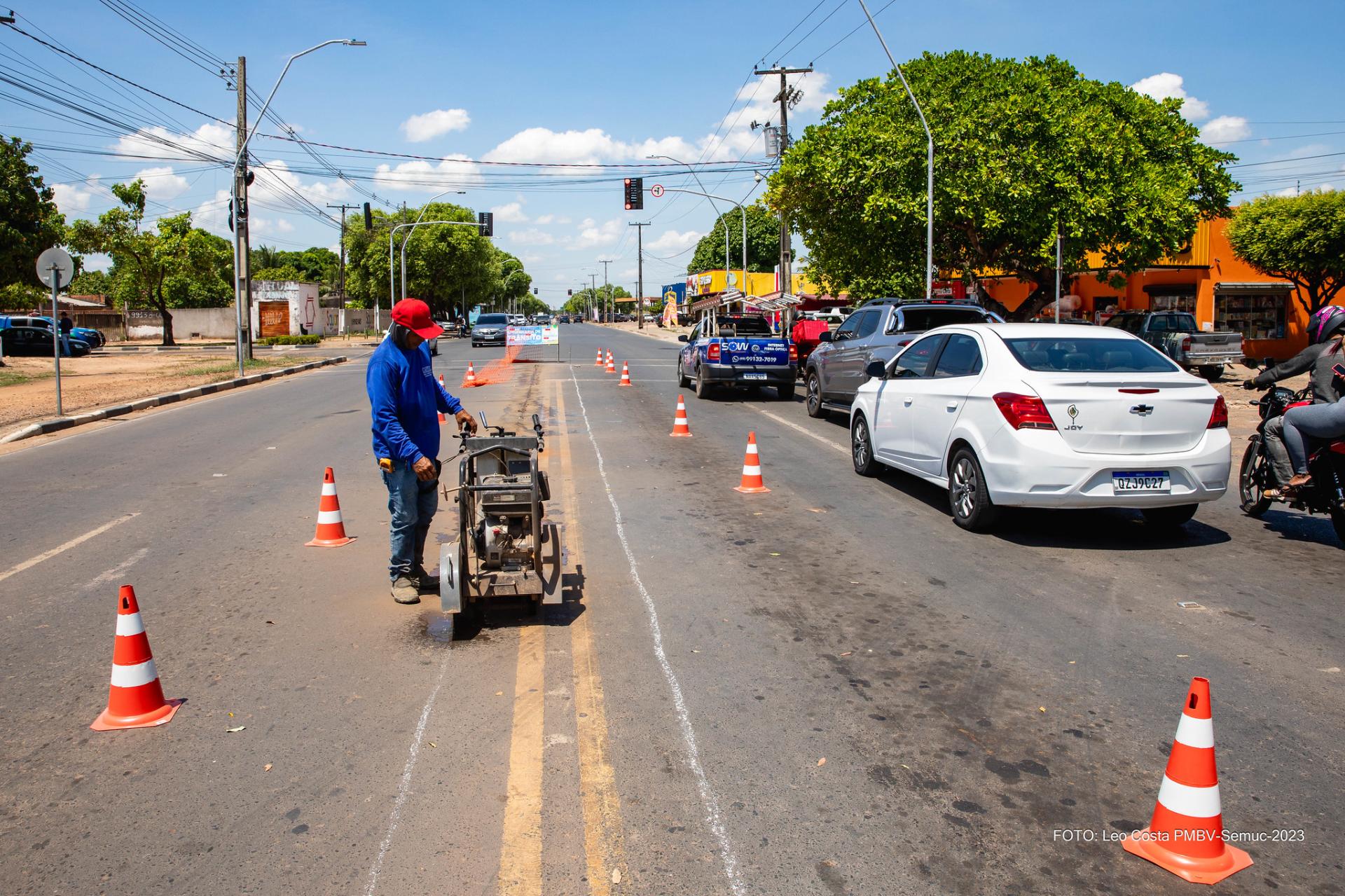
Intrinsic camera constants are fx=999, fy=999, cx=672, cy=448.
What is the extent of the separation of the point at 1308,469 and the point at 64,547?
943cm

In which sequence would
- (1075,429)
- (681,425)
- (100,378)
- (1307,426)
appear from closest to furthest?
1. (1075,429)
2. (1307,426)
3. (681,425)
4. (100,378)

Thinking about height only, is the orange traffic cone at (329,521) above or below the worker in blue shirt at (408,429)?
below

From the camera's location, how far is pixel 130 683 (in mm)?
4391

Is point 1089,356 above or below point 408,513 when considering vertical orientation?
above

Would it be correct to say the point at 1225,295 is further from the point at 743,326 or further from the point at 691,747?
the point at 691,747

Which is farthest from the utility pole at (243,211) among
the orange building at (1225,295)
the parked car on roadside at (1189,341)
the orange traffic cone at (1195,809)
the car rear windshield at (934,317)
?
the orange traffic cone at (1195,809)

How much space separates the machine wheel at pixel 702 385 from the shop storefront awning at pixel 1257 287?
70.5ft

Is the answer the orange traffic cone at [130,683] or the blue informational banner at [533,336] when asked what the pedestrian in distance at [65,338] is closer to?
the blue informational banner at [533,336]

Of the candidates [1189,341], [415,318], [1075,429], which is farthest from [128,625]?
[1189,341]

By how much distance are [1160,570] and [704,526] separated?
11.2ft

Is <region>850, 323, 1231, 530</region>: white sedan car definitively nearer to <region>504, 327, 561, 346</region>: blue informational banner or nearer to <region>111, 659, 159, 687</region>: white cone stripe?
<region>111, 659, 159, 687</region>: white cone stripe

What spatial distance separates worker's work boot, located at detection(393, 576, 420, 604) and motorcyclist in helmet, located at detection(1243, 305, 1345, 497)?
6.19 m

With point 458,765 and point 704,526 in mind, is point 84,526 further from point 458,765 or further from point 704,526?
point 458,765

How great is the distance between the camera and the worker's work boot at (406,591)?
6051 mm
